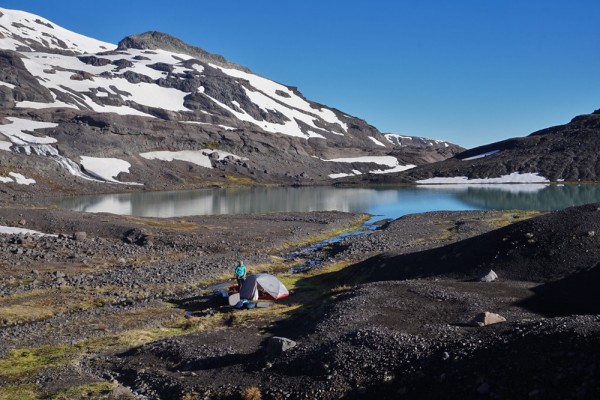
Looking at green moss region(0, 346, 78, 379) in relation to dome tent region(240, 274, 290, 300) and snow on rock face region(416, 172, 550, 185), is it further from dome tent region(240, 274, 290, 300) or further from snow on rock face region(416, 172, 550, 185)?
snow on rock face region(416, 172, 550, 185)

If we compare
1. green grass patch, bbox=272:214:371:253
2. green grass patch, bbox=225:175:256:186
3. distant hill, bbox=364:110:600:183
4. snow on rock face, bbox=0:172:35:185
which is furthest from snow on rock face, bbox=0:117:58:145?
distant hill, bbox=364:110:600:183

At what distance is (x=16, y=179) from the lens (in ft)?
382

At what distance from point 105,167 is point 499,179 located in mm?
131753

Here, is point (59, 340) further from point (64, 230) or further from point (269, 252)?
point (64, 230)

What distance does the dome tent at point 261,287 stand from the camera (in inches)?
1241

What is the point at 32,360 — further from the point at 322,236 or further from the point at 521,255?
the point at 322,236

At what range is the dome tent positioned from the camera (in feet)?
103

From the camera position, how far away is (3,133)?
144500mm

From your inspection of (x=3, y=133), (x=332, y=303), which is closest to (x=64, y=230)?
(x=332, y=303)

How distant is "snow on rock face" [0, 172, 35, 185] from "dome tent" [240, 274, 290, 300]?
101216 mm

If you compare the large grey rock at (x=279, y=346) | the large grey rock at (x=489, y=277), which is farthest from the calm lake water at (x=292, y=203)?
the large grey rock at (x=279, y=346)

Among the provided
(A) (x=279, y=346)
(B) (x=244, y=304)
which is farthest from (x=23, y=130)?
(A) (x=279, y=346)

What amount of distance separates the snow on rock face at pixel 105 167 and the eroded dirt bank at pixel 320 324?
340 ft

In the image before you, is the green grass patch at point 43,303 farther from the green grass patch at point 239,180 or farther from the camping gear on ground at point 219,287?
the green grass patch at point 239,180
